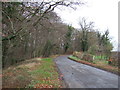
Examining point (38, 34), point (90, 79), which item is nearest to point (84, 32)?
point (38, 34)

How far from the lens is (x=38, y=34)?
17438mm

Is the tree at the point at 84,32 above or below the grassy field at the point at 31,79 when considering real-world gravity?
above

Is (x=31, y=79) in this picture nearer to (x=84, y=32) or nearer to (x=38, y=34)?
(x=38, y=34)

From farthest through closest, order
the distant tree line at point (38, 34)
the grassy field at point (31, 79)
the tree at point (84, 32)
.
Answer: the tree at point (84, 32) → the distant tree line at point (38, 34) → the grassy field at point (31, 79)

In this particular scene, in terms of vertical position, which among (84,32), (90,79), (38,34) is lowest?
(90,79)

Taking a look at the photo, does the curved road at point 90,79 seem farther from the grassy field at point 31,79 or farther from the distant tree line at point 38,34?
the distant tree line at point 38,34

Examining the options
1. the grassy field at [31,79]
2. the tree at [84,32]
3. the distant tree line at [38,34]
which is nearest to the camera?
the grassy field at [31,79]

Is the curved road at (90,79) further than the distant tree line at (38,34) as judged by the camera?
No

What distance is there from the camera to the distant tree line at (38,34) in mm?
7039

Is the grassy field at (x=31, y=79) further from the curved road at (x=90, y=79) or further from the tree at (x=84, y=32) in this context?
the tree at (x=84, y=32)

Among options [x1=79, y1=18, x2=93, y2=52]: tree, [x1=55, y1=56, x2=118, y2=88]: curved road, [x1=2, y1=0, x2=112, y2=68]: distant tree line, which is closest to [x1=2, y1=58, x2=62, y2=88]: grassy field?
[x1=55, y1=56, x2=118, y2=88]: curved road

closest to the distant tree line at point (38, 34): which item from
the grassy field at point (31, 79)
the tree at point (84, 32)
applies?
the tree at point (84, 32)

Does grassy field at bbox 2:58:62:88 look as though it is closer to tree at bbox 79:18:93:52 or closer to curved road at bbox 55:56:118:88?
curved road at bbox 55:56:118:88

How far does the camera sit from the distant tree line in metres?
7.04
